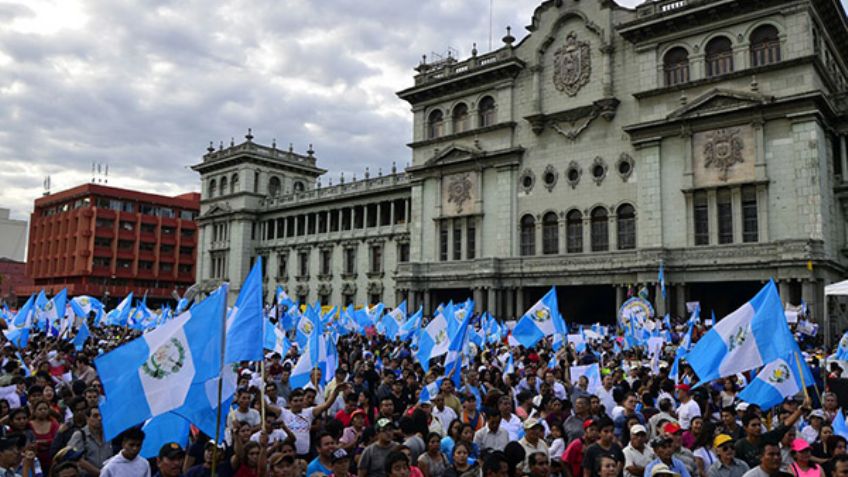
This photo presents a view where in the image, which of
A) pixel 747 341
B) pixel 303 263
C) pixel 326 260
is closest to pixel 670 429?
pixel 747 341

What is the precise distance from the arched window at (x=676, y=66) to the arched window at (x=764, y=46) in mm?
3408

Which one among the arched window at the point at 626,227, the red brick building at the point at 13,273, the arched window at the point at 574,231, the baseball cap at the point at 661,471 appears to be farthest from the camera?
the red brick building at the point at 13,273

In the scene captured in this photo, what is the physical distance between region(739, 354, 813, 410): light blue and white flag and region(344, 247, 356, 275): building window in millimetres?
50678

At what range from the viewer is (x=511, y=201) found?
143ft

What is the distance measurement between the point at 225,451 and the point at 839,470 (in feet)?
21.2

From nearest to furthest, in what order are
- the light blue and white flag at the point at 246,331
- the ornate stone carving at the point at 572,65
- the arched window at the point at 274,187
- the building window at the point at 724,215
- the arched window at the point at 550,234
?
the light blue and white flag at the point at 246,331 < the building window at the point at 724,215 < the ornate stone carving at the point at 572,65 < the arched window at the point at 550,234 < the arched window at the point at 274,187

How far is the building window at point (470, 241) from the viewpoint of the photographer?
150 ft

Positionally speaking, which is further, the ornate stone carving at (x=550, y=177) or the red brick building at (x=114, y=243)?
the red brick building at (x=114, y=243)

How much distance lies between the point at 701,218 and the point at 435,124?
801 inches

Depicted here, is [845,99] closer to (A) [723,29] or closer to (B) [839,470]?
(A) [723,29]

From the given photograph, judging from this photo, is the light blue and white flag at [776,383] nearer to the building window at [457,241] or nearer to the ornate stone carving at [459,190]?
the ornate stone carving at [459,190]

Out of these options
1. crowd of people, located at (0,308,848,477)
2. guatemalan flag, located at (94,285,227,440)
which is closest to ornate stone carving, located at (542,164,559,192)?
crowd of people, located at (0,308,848,477)

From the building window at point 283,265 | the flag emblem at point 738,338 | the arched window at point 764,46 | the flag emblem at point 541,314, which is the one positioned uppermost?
the arched window at point 764,46

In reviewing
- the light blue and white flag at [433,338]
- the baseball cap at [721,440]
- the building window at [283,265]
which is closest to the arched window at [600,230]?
the light blue and white flag at [433,338]
